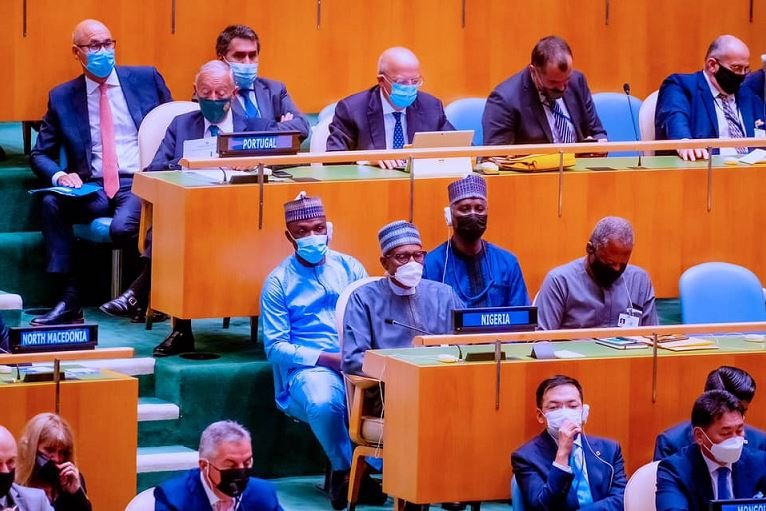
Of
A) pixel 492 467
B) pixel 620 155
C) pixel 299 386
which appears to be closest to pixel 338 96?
pixel 620 155

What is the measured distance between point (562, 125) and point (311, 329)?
5.51ft

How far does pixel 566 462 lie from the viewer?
5938mm

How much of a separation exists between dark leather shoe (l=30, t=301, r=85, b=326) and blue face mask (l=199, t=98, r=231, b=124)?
92cm

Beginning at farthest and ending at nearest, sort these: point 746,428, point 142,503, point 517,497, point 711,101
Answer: point 711,101 → point 746,428 → point 517,497 → point 142,503

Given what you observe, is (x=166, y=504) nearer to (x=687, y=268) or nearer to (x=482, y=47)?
(x=687, y=268)

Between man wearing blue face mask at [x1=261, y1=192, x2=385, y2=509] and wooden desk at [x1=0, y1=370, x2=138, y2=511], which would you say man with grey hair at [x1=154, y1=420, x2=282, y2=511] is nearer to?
wooden desk at [x1=0, y1=370, x2=138, y2=511]

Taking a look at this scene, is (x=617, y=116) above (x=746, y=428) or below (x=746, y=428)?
above

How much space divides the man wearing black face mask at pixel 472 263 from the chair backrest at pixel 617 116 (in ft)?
5.81

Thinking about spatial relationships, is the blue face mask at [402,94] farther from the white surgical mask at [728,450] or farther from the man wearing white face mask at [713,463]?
the white surgical mask at [728,450]

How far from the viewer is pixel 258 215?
7.25 meters

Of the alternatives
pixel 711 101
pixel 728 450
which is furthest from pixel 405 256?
pixel 711 101

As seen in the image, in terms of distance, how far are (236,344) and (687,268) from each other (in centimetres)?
186

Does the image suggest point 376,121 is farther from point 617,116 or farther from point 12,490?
point 12,490

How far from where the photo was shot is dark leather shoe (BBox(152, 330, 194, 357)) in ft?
23.8
